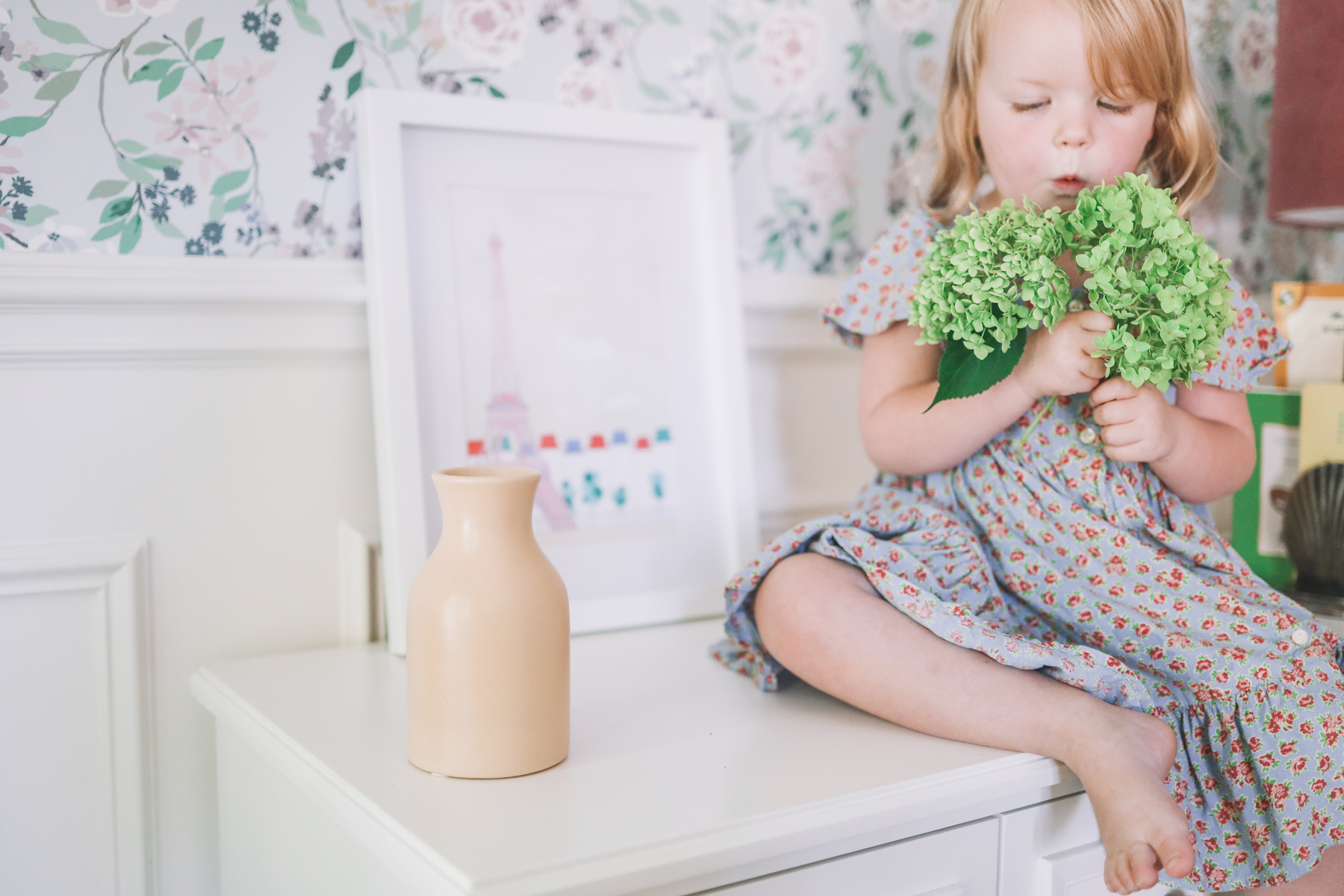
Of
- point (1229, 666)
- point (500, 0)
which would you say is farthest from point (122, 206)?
point (1229, 666)

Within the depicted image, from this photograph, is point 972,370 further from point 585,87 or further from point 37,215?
point 37,215

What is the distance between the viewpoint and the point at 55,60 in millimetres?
878

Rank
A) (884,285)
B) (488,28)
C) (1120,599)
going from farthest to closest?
(488,28)
(884,285)
(1120,599)

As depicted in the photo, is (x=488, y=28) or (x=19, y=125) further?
(x=488, y=28)

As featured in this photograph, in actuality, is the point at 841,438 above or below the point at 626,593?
above

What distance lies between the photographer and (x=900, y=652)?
0.77 meters

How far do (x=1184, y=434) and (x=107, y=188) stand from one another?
952mm

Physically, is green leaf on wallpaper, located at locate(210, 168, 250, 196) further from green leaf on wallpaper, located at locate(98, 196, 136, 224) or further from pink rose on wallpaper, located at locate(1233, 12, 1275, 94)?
pink rose on wallpaper, located at locate(1233, 12, 1275, 94)

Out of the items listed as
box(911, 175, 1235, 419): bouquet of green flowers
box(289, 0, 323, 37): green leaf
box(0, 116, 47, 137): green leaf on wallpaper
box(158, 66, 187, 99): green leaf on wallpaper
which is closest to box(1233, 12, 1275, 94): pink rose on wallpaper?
box(911, 175, 1235, 419): bouquet of green flowers

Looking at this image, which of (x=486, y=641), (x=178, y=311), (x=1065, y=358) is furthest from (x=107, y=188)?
(x=1065, y=358)

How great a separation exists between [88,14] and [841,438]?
0.90 metres

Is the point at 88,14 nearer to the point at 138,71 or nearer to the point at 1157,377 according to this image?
the point at 138,71

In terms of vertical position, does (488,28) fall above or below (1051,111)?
above

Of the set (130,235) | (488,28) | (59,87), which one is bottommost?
(130,235)
